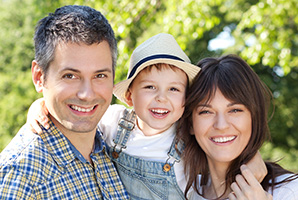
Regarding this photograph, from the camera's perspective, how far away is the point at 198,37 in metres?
6.34

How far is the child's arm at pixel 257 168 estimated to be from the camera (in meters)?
2.30

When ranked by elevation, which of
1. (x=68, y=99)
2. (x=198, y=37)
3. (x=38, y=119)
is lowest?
(x=38, y=119)

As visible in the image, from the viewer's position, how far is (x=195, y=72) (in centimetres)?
255

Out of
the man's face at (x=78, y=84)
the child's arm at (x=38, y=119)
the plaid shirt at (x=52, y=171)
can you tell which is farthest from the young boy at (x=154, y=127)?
the child's arm at (x=38, y=119)

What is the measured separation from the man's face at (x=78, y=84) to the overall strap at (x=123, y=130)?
17.3 inches

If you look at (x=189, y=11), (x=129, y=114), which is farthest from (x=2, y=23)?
(x=129, y=114)

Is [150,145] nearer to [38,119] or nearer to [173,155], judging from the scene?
[173,155]

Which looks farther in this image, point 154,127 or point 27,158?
point 154,127

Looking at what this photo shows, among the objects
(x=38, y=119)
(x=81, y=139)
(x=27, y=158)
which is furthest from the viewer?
(x=81, y=139)

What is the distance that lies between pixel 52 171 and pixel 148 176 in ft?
2.44

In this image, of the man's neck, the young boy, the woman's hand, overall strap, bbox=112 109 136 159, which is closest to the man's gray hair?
the man's neck

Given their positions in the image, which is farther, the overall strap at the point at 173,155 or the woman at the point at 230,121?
the overall strap at the point at 173,155

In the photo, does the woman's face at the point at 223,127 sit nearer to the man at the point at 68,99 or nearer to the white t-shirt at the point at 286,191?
the white t-shirt at the point at 286,191

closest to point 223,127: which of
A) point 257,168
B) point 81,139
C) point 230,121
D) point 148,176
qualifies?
point 230,121
